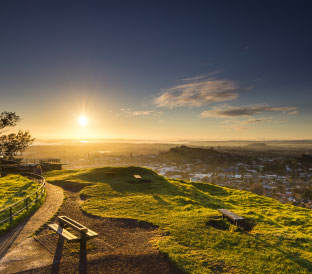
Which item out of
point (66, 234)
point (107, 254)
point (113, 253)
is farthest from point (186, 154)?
point (107, 254)

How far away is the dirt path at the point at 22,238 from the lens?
285 inches

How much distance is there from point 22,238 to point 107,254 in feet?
14.2

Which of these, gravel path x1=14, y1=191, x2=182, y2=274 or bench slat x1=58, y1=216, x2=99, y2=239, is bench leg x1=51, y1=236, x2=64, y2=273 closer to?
gravel path x1=14, y1=191, x2=182, y2=274

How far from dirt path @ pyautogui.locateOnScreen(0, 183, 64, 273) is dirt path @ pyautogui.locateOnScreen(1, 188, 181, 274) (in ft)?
1.12

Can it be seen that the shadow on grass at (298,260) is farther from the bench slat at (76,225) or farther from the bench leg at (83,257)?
the bench slat at (76,225)

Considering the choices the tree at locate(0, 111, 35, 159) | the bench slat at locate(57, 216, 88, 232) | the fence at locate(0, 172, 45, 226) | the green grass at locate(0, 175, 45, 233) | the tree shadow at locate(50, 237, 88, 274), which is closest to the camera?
the tree shadow at locate(50, 237, 88, 274)

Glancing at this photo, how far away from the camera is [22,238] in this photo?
29.4 feet

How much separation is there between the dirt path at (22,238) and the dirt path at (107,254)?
0.34m

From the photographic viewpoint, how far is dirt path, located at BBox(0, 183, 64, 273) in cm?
723

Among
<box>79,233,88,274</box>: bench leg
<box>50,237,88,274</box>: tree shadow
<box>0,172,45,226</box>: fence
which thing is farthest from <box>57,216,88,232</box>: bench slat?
<box>0,172,45,226</box>: fence

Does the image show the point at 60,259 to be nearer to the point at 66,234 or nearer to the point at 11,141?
the point at 66,234

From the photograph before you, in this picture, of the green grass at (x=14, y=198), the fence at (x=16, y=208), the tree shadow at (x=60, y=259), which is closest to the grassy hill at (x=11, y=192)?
the green grass at (x=14, y=198)

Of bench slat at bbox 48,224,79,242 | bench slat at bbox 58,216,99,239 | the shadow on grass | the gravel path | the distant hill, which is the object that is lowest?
the distant hill

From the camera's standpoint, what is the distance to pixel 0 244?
8.42 metres
